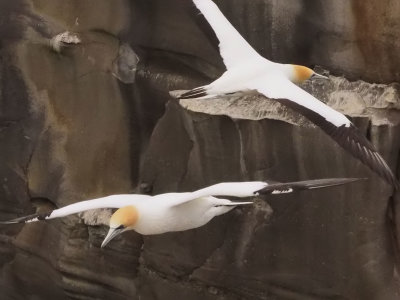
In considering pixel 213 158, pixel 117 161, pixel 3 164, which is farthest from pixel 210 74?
pixel 3 164

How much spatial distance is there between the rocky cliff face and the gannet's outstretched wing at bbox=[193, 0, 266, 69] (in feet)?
0.27

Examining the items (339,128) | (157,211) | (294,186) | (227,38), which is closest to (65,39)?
(227,38)

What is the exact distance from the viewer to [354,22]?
443 centimetres

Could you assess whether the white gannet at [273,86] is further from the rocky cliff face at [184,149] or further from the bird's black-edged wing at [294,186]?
the bird's black-edged wing at [294,186]

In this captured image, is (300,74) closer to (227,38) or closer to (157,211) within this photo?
(227,38)

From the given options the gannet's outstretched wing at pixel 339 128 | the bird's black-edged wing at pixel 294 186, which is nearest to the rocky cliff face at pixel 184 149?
the gannet's outstretched wing at pixel 339 128

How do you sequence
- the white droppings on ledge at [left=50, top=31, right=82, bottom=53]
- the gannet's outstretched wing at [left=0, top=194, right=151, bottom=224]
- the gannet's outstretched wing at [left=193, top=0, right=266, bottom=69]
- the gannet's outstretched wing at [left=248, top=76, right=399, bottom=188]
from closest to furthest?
1. the gannet's outstretched wing at [left=248, top=76, right=399, bottom=188]
2. the gannet's outstretched wing at [left=0, top=194, right=151, bottom=224]
3. the gannet's outstretched wing at [left=193, top=0, right=266, bottom=69]
4. the white droppings on ledge at [left=50, top=31, right=82, bottom=53]

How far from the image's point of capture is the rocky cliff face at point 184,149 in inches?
177

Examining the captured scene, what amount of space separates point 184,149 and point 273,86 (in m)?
1.02

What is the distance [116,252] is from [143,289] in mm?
283

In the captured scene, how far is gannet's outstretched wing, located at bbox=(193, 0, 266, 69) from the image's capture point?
4438mm

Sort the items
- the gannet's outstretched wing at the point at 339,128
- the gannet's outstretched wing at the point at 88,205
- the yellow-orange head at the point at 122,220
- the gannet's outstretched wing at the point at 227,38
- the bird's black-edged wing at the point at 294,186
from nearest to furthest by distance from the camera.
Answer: the bird's black-edged wing at the point at 294,186
the gannet's outstretched wing at the point at 339,128
the yellow-orange head at the point at 122,220
the gannet's outstretched wing at the point at 88,205
the gannet's outstretched wing at the point at 227,38

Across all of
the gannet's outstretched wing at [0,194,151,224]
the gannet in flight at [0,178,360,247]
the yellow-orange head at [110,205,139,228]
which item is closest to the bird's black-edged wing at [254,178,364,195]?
the gannet in flight at [0,178,360,247]

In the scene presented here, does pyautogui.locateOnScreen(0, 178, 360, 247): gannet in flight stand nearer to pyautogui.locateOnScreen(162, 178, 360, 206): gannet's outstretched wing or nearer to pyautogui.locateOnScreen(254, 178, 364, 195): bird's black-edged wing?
pyautogui.locateOnScreen(162, 178, 360, 206): gannet's outstretched wing
